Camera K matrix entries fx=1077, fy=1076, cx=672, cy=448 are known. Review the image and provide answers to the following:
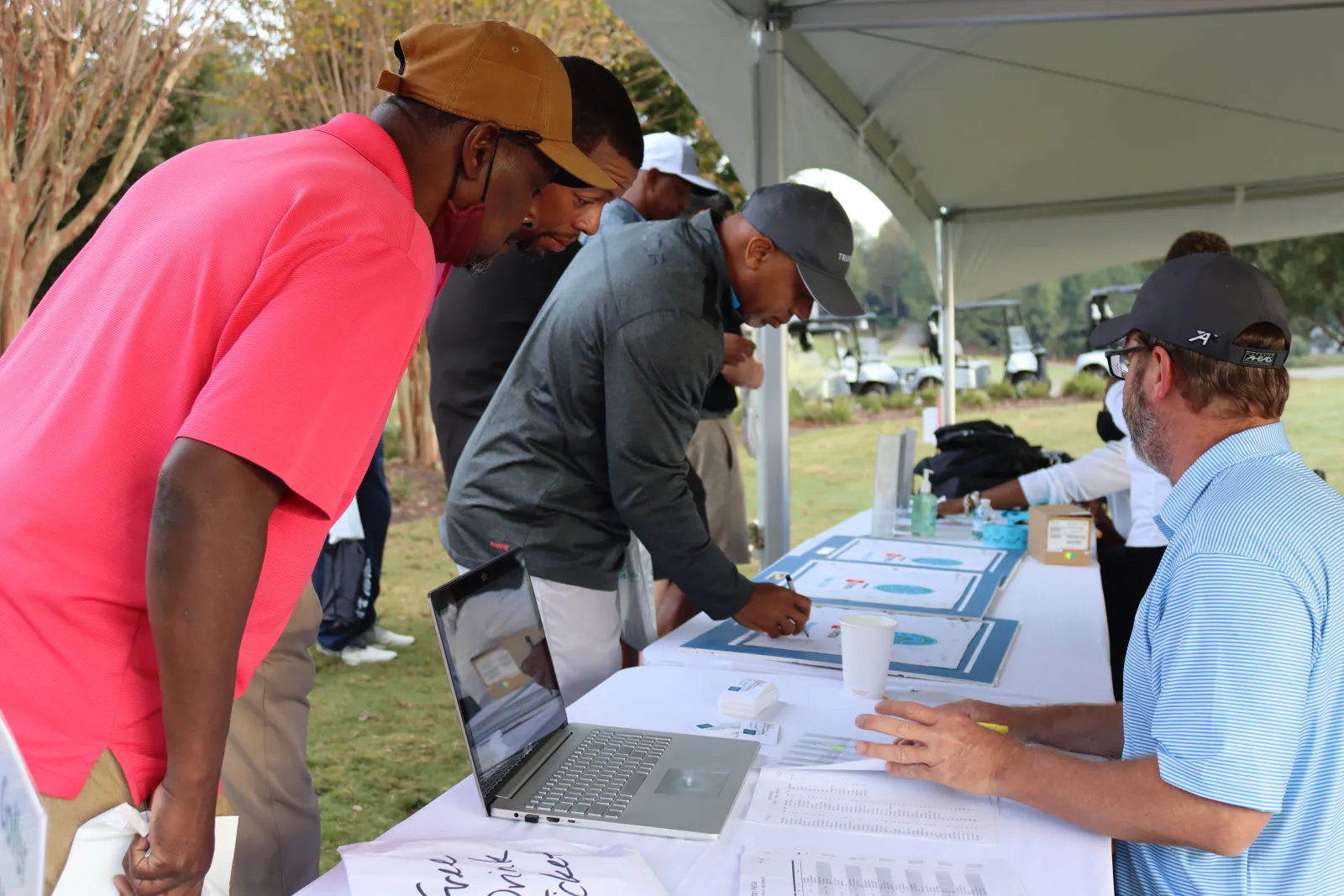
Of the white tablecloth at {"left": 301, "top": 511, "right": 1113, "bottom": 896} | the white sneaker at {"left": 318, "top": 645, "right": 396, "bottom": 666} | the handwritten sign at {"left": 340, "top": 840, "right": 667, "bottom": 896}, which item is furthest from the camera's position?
the white sneaker at {"left": 318, "top": 645, "right": 396, "bottom": 666}

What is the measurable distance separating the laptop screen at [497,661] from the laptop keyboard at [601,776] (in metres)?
0.06

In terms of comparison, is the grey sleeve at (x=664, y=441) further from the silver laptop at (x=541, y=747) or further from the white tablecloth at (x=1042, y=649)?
the silver laptop at (x=541, y=747)

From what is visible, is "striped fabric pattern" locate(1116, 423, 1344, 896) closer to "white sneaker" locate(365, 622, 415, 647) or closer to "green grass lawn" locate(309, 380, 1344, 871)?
"green grass lawn" locate(309, 380, 1344, 871)

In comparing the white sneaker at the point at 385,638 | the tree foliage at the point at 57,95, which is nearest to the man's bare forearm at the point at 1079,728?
the white sneaker at the point at 385,638

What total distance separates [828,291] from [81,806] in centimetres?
148

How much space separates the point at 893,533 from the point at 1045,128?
3.20 metres

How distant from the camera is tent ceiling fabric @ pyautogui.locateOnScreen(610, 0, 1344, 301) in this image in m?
3.51

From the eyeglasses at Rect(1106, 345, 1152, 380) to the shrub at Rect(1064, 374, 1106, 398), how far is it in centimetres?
1158

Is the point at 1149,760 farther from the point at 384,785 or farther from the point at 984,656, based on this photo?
the point at 384,785

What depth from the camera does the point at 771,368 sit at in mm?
3855

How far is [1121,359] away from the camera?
1558mm

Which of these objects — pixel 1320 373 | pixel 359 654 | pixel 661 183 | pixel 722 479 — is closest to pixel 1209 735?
pixel 661 183

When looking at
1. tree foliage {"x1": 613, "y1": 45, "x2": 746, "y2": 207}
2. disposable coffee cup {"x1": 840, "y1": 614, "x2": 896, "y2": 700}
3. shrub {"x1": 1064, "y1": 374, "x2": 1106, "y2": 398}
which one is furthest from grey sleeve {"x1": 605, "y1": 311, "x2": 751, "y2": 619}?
shrub {"x1": 1064, "y1": 374, "x2": 1106, "y2": 398}

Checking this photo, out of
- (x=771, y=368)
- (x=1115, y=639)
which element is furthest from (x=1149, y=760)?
(x=771, y=368)
